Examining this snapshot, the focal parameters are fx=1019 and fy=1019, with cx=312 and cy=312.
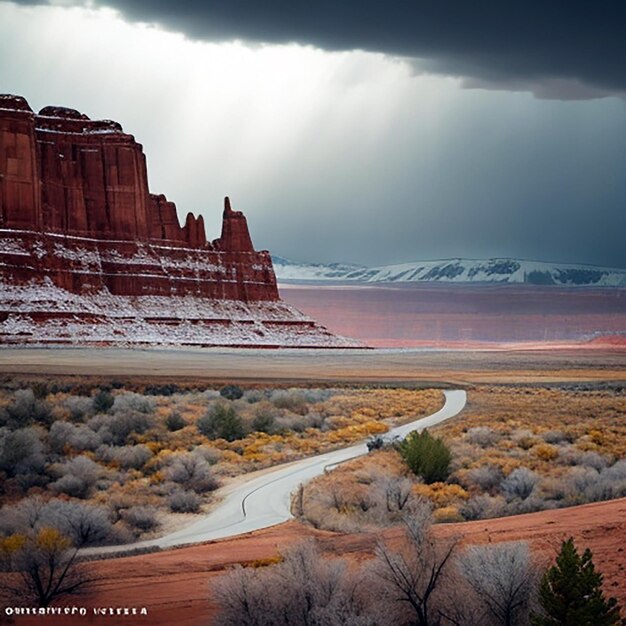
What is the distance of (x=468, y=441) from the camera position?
3375 centimetres

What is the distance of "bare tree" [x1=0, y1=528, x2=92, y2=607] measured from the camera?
1634 centimetres

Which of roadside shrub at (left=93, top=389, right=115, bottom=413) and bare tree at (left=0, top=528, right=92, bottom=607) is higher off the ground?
roadside shrub at (left=93, top=389, right=115, bottom=413)

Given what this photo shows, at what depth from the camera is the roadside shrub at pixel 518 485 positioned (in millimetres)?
24688

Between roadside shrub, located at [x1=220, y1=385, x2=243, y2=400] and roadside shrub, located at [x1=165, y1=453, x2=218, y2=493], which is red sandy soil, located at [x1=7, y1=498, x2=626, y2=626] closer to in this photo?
roadside shrub, located at [x1=165, y1=453, x2=218, y2=493]

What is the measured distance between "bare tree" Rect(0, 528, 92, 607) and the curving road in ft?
11.0

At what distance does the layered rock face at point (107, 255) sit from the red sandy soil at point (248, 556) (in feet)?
229

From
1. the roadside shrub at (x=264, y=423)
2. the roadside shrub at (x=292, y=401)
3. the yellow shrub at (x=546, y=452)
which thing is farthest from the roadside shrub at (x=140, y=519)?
the roadside shrub at (x=292, y=401)

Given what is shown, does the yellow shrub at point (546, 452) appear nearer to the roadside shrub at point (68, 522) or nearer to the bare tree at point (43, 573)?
the roadside shrub at point (68, 522)

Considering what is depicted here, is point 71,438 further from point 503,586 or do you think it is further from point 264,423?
point 503,586

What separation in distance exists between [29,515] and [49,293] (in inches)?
3063

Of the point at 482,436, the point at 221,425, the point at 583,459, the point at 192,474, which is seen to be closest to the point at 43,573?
the point at 192,474

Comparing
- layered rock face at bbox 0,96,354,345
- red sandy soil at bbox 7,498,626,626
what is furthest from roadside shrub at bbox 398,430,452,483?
layered rock face at bbox 0,96,354,345

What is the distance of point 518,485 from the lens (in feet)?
81.8

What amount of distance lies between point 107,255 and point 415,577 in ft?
327
